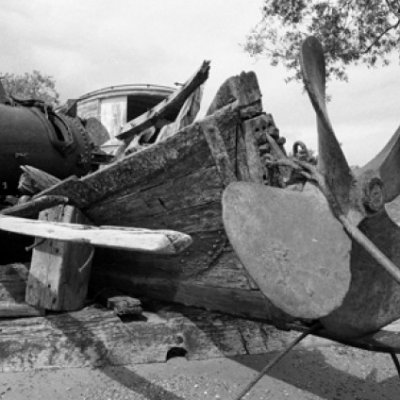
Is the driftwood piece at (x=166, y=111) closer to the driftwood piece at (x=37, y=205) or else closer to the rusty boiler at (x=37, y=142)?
the rusty boiler at (x=37, y=142)

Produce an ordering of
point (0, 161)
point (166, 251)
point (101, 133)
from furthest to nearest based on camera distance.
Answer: point (101, 133) → point (0, 161) → point (166, 251)

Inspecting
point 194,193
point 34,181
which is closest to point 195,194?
point 194,193

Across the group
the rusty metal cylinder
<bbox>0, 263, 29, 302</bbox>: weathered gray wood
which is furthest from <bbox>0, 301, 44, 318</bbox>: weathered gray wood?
the rusty metal cylinder

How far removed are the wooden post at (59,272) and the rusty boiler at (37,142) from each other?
1289 mm

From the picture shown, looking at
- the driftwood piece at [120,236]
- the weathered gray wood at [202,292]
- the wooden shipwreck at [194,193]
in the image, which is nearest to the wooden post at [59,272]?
the wooden shipwreck at [194,193]

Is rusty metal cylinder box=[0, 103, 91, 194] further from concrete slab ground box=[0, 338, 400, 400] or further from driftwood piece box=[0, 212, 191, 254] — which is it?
concrete slab ground box=[0, 338, 400, 400]

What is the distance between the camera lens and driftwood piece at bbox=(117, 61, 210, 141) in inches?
261

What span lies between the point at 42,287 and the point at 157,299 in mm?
936

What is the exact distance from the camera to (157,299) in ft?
13.1

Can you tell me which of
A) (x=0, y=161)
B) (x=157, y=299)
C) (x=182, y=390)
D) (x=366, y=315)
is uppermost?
(x=0, y=161)

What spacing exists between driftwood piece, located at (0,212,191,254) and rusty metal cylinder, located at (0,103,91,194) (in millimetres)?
1909

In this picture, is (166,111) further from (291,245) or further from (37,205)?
(291,245)

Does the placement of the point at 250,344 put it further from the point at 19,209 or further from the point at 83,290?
the point at 19,209

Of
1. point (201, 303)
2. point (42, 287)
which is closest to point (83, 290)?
point (42, 287)
